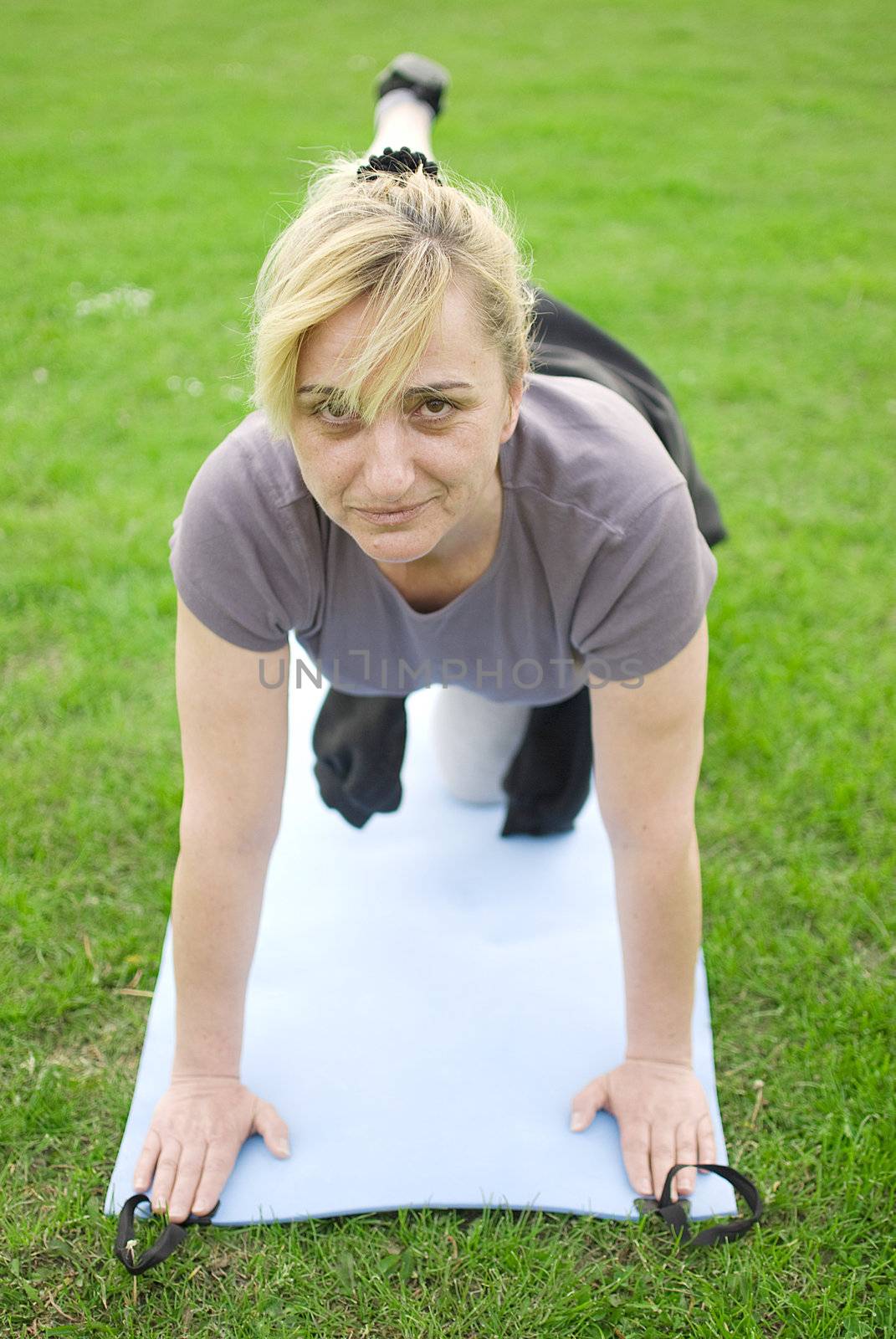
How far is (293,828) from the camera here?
246 centimetres

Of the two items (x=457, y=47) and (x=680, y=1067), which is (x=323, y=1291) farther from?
(x=457, y=47)

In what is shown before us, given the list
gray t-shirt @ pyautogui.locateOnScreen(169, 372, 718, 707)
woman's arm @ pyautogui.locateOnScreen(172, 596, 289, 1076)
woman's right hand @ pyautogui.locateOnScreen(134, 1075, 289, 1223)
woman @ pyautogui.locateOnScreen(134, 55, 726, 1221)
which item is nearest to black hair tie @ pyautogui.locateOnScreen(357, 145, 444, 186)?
woman @ pyautogui.locateOnScreen(134, 55, 726, 1221)

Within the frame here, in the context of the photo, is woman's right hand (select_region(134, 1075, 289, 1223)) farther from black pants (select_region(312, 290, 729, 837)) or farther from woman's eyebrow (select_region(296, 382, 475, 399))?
woman's eyebrow (select_region(296, 382, 475, 399))

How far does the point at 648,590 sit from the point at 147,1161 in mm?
1161

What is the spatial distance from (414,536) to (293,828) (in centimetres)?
120

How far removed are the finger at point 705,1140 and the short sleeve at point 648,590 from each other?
78 cm

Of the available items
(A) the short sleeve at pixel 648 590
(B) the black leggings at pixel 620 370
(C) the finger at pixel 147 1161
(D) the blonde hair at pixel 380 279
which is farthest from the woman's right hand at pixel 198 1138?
(B) the black leggings at pixel 620 370

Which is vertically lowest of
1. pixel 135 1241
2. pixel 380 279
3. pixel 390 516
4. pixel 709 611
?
pixel 135 1241

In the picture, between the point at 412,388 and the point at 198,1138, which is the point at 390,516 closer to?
the point at 412,388

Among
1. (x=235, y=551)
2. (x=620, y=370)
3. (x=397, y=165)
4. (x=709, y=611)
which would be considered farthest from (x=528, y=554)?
(x=709, y=611)

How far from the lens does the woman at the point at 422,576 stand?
50.7 inches

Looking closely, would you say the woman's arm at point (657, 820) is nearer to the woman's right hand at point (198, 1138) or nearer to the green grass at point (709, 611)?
the green grass at point (709, 611)

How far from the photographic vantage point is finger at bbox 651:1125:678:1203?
1769 mm

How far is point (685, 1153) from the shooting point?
5.88ft
